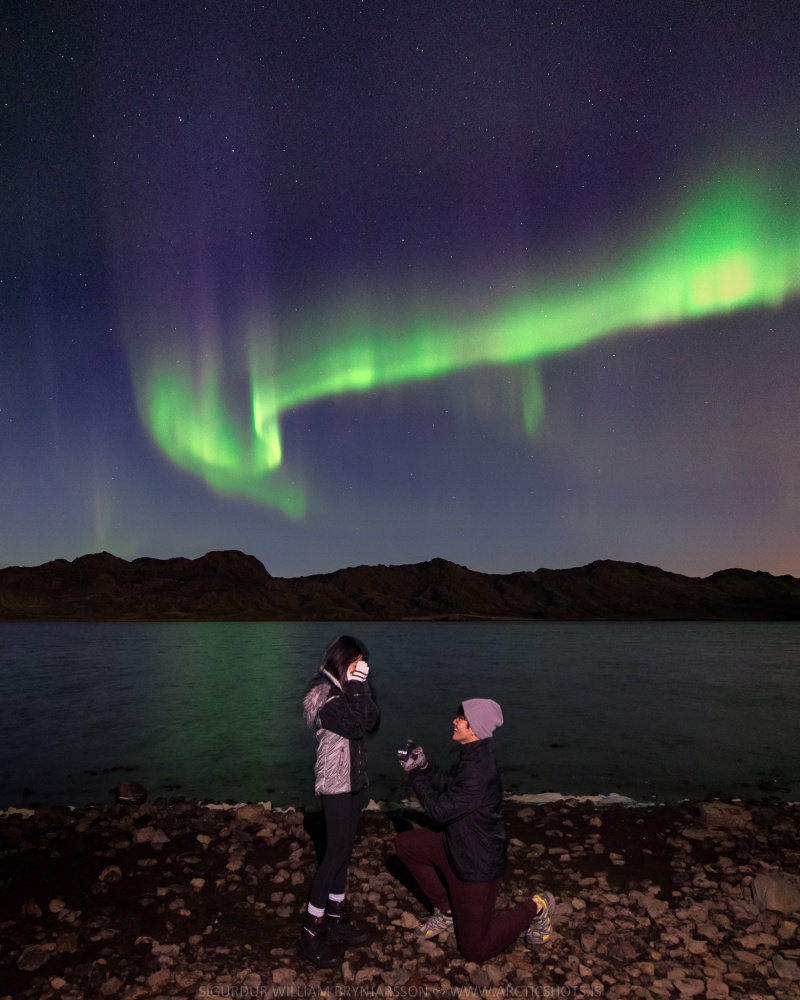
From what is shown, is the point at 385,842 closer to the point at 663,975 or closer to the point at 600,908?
the point at 600,908

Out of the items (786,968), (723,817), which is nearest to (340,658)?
(786,968)

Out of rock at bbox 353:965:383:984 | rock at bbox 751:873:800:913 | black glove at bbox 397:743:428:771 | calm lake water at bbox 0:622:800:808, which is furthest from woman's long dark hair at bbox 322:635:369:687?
calm lake water at bbox 0:622:800:808

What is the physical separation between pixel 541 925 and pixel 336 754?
2.72 meters

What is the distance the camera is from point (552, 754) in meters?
21.6

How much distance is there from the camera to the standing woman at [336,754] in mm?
6023

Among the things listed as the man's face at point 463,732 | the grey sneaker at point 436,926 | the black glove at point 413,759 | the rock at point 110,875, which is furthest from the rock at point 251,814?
the man's face at point 463,732

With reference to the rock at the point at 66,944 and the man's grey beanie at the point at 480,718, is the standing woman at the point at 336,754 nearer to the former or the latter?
the man's grey beanie at the point at 480,718

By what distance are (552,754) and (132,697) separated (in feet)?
95.9

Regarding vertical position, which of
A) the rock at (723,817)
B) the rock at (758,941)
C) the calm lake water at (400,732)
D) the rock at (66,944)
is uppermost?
the rock at (66,944)

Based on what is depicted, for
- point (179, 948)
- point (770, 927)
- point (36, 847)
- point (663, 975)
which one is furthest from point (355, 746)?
point (36, 847)

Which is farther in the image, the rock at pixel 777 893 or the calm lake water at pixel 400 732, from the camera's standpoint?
the calm lake water at pixel 400 732

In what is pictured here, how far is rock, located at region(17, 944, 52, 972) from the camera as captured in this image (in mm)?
6305

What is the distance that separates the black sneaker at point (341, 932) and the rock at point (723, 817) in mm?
6915

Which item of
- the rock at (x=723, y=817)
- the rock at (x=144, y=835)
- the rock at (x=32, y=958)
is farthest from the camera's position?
the rock at (x=723, y=817)
